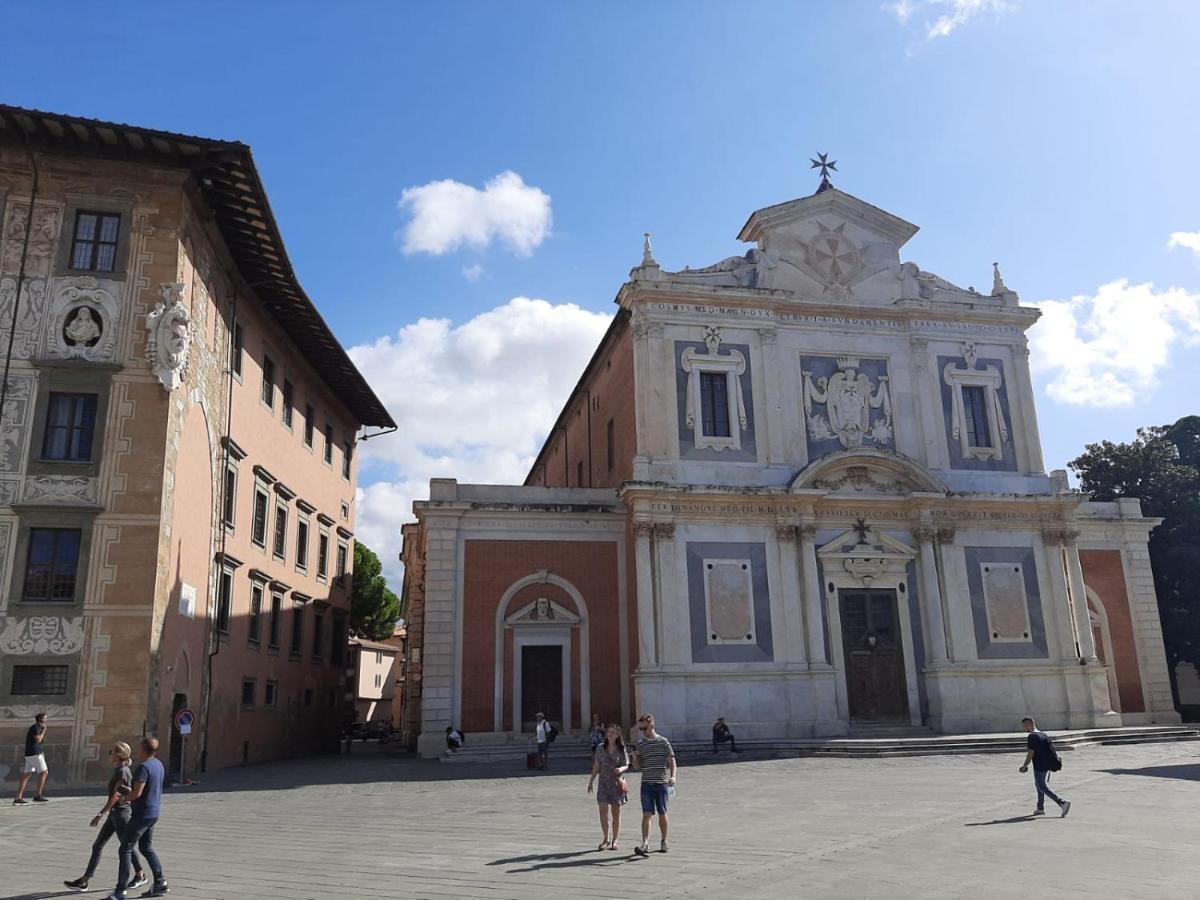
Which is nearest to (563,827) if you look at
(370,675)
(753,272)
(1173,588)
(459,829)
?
(459,829)

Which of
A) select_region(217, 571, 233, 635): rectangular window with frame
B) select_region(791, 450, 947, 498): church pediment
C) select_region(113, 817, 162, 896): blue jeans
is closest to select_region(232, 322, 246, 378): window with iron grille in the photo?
select_region(217, 571, 233, 635): rectangular window with frame

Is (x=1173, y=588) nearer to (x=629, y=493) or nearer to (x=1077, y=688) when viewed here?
(x=1077, y=688)

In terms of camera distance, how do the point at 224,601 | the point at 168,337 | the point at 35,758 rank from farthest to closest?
the point at 224,601 < the point at 168,337 < the point at 35,758

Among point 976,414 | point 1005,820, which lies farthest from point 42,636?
point 976,414

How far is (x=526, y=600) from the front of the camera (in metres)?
28.0

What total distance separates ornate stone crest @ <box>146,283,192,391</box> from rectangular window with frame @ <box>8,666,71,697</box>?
6.14 metres

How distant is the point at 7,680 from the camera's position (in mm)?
19203

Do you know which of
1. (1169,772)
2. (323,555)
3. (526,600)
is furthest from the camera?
(323,555)

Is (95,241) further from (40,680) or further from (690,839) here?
(690,839)

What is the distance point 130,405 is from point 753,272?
18328 mm

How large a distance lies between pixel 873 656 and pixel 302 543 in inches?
736

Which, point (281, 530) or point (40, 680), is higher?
point (281, 530)

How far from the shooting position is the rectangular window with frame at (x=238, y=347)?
1024 inches

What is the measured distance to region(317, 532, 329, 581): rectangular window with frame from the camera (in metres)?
34.5
